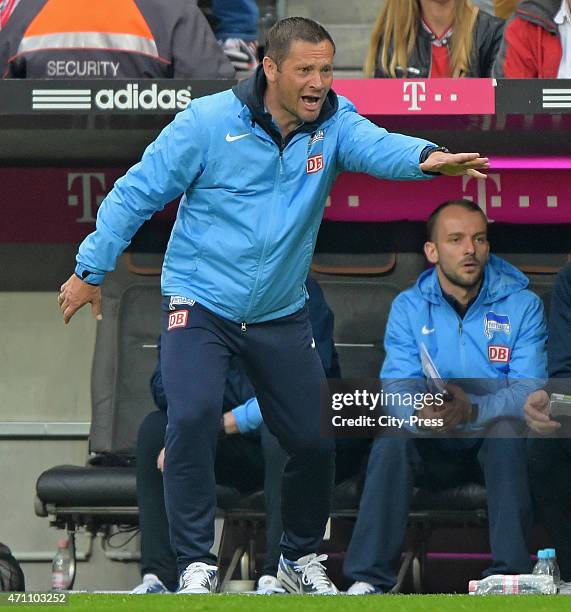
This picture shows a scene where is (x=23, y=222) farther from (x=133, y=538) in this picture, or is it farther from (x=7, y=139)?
(x=133, y=538)

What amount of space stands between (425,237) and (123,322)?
4.67 ft

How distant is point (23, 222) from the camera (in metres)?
7.00

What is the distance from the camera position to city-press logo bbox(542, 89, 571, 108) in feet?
18.7

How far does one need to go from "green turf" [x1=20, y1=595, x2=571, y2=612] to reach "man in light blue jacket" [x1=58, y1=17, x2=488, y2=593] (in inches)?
11.3

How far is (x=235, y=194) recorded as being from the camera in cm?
455

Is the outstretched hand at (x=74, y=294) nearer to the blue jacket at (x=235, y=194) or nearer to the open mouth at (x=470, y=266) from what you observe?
the blue jacket at (x=235, y=194)

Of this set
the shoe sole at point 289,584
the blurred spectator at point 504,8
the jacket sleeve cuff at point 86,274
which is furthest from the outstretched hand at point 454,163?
the blurred spectator at point 504,8

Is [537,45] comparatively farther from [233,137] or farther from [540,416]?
[233,137]

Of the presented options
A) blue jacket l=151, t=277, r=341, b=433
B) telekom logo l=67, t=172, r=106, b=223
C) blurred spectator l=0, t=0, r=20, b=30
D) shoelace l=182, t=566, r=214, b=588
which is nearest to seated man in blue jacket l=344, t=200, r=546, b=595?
blue jacket l=151, t=277, r=341, b=433

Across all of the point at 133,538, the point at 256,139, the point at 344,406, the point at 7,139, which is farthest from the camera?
the point at 133,538

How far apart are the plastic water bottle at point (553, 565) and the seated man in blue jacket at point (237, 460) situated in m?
0.92

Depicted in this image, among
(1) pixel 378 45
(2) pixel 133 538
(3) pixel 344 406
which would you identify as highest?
(1) pixel 378 45

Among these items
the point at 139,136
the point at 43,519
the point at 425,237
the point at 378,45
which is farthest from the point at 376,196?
the point at 43,519

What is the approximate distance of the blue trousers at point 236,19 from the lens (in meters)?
6.69
